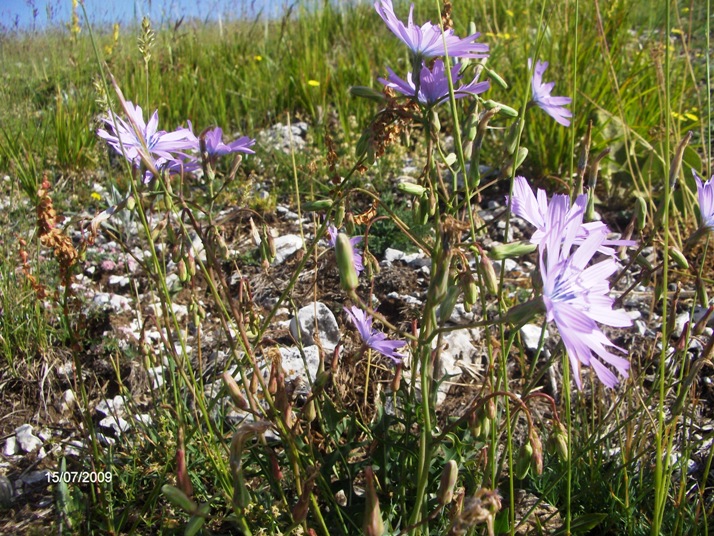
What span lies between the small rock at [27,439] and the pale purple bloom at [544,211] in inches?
63.6

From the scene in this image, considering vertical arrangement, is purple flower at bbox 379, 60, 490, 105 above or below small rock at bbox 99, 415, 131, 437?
above

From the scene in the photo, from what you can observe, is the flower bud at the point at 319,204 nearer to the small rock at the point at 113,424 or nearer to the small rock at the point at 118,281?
the small rock at the point at 113,424

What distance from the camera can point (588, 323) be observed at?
0.76 m

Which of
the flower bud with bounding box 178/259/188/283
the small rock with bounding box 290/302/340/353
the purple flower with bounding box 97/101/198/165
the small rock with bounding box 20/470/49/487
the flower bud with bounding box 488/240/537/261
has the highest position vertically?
the purple flower with bounding box 97/101/198/165

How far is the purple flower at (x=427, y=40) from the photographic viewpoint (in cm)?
109

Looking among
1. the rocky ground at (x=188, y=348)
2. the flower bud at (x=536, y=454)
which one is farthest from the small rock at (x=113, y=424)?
the flower bud at (x=536, y=454)

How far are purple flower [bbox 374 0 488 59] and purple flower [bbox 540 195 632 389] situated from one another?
1.16 ft

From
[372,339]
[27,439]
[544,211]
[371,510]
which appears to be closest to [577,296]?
[544,211]

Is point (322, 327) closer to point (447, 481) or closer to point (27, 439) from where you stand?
point (27, 439)

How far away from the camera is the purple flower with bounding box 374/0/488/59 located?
1.09 m

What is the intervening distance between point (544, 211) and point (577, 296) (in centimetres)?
27

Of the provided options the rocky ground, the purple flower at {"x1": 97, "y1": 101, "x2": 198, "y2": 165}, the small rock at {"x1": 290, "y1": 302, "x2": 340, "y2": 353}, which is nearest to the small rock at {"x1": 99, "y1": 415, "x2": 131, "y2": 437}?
the rocky ground

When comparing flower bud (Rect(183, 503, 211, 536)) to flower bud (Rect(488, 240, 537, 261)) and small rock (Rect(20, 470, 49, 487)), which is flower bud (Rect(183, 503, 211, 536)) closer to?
flower bud (Rect(488, 240, 537, 261))

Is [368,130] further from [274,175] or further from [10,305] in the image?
[274,175]
